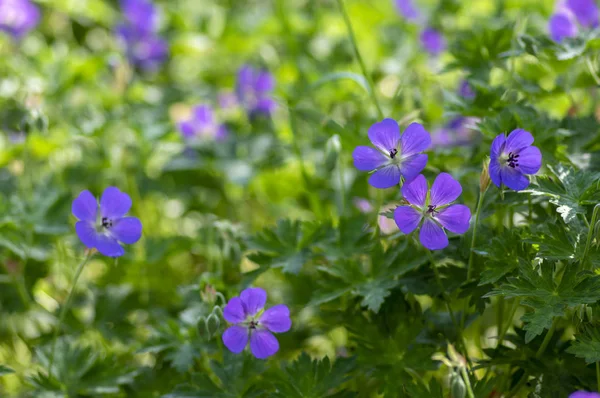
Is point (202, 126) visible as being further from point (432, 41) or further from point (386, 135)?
point (386, 135)

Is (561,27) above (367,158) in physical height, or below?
below

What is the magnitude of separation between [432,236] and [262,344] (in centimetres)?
42

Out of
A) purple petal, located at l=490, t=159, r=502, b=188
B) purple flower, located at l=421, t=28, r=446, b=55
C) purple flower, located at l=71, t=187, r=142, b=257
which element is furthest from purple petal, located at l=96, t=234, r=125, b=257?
purple flower, located at l=421, t=28, r=446, b=55

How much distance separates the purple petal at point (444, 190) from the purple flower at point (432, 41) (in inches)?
57.5

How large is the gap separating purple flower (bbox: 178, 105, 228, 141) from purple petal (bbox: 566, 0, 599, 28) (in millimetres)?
1269

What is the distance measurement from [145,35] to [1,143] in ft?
2.86

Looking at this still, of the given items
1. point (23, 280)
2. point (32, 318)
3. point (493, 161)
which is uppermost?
point (493, 161)

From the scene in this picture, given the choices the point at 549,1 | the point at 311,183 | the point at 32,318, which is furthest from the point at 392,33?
the point at 32,318

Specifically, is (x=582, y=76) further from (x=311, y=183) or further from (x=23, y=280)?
(x=23, y=280)

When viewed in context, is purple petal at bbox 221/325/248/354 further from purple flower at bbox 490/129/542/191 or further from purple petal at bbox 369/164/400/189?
purple flower at bbox 490/129/542/191

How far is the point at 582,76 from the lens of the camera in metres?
2.07

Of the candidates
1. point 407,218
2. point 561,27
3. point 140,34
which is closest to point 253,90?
point 140,34

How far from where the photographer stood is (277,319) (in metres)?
1.48

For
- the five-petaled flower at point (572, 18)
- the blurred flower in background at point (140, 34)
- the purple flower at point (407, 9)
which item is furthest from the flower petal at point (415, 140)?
the blurred flower in background at point (140, 34)
